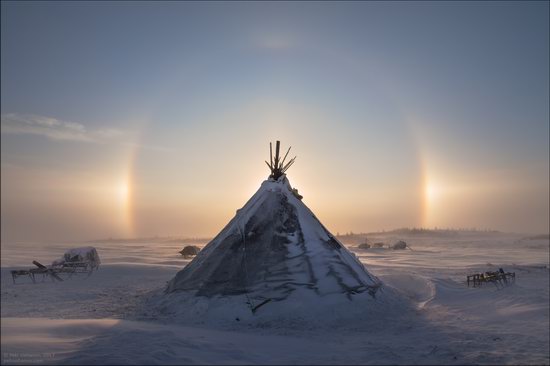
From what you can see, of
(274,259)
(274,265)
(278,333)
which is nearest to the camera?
(278,333)

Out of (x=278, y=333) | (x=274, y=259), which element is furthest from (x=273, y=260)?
(x=278, y=333)

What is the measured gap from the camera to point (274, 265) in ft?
39.6

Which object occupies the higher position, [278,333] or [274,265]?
[274,265]

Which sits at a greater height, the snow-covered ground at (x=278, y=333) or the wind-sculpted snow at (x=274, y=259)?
the wind-sculpted snow at (x=274, y=259)

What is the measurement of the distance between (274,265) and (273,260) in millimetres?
202

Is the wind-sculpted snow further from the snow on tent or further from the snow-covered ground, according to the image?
the snow-covered ground

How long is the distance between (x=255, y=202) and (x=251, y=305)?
3818mm

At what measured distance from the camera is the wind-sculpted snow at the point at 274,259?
456 inches

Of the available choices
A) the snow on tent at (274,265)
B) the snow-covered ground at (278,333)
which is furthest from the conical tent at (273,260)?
the snow-covered ground at (278,333)


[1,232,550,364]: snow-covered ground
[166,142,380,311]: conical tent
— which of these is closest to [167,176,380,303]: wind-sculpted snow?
[166,142,380,311]: conical tent

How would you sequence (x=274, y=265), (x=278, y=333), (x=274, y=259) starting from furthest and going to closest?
1. (x=274, y=259)
2. (x=274, y=265)
3. (x=278, y=333)

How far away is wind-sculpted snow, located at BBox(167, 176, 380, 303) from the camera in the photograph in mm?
11594

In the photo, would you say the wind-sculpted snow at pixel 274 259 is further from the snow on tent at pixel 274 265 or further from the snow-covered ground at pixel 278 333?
the snow-covered ground at pixel 278 333

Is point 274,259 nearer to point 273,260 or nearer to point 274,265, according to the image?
point 273,260
